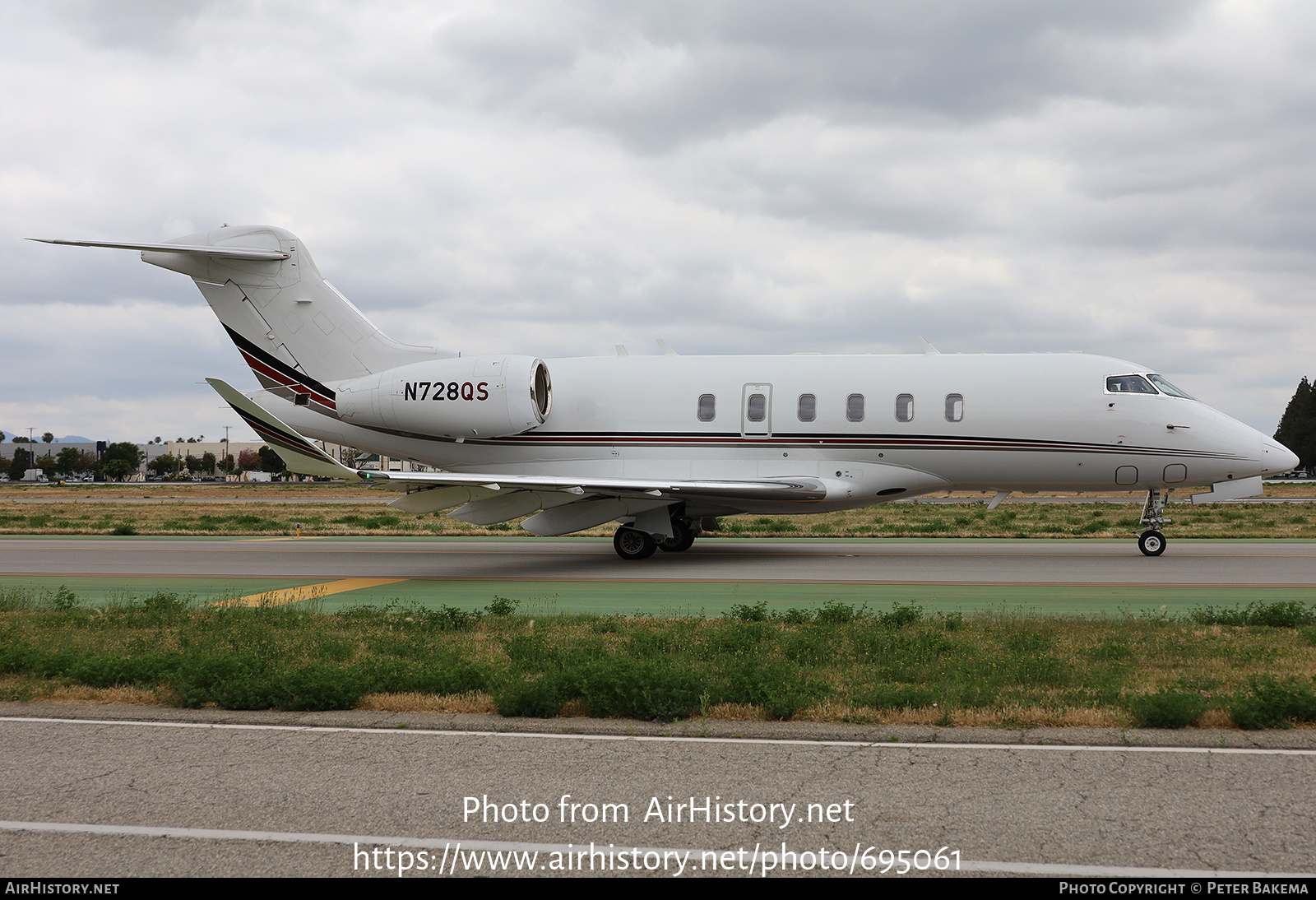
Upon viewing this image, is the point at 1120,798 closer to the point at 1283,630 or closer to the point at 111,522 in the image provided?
the point at 1283,630

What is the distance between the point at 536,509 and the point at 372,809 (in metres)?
13.0

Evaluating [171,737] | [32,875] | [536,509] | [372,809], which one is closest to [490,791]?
[372,809]

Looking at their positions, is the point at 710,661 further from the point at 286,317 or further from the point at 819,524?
the point at 819,524

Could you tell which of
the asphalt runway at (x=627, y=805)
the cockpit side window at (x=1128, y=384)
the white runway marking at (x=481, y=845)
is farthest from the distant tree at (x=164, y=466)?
the white runway marking at (x=481, y=845)

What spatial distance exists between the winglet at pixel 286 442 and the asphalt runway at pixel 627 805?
7.54m

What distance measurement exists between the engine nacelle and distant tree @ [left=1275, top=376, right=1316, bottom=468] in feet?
333

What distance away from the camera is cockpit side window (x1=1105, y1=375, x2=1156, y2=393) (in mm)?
18422

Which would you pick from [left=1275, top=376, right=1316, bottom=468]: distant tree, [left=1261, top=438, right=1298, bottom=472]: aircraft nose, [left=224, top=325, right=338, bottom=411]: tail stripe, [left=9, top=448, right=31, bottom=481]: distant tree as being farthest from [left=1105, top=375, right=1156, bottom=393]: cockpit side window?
[left=9, top=448, right=31, bottom=481]: distant tree

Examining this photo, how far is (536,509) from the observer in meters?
18.1

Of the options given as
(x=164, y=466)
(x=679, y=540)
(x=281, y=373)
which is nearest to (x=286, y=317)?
(x=281, y=373)

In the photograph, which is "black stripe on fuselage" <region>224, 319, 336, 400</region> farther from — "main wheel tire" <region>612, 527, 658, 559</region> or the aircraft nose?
the aircraft nose

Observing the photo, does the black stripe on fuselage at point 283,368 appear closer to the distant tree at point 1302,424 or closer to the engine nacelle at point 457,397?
the engine nacelle at point 457,397

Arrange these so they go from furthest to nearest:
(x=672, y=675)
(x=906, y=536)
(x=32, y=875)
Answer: (x=906, y=536) < (x=672, y=675) < (x=32, y=875)

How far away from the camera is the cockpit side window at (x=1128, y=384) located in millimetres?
18422
